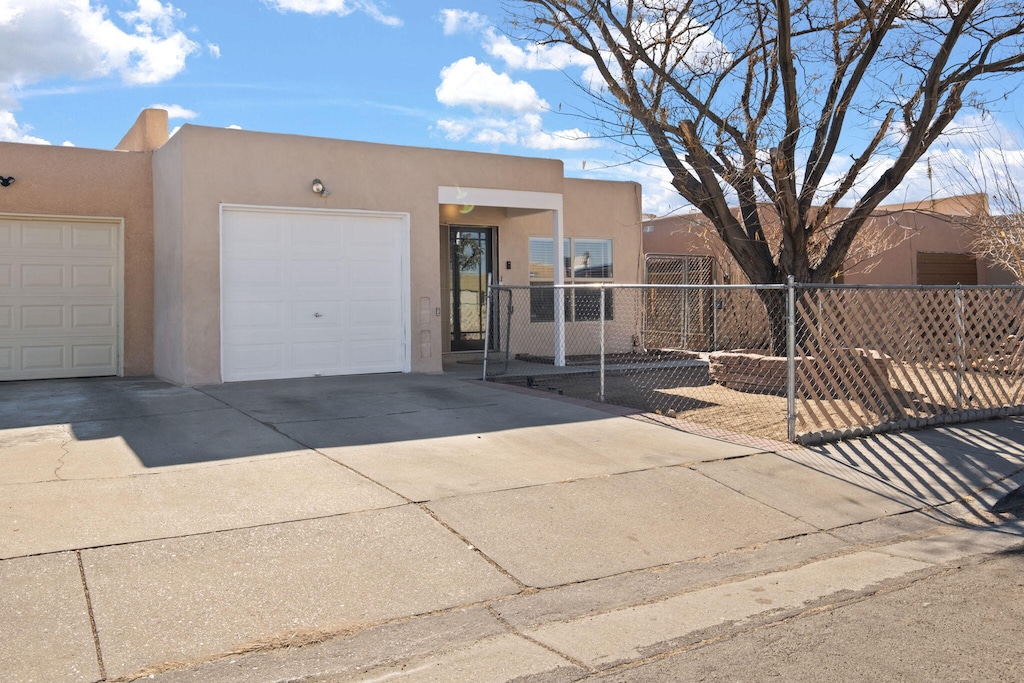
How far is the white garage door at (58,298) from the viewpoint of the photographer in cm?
1238

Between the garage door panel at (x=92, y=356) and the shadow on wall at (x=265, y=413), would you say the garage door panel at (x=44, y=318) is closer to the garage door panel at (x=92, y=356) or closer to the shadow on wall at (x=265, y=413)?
the garage door panel at (x=92, y=356)

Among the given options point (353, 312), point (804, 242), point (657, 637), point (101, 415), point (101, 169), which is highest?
point (101, 169)

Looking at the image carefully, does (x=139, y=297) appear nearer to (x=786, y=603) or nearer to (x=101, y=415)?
(x=101, y=415)

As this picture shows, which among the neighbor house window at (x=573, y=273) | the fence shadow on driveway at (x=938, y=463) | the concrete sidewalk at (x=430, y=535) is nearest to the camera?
the concrete sidewalk at (x=430, y=535)

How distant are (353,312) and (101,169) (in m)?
4.21

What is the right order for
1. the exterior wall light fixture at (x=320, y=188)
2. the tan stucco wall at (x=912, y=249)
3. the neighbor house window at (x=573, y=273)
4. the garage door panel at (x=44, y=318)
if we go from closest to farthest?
the exterior wall light fixture at (x=320, y=188), the garage door panel at (x=44, y=318), the neighbor house window at (x=573, y=273), the tan stucco wall at (x=912, y=249)

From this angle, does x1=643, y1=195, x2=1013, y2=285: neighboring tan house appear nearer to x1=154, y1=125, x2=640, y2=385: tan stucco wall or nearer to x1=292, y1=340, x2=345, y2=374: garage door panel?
x1=154, y1=125, x2=640, y2=385: tan stucco wall

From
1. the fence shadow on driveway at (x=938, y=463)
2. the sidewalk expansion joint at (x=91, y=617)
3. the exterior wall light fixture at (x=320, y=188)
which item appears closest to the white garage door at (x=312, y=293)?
the exterior wall light fixture at (x=320, y=188)

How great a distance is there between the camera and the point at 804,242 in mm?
11070

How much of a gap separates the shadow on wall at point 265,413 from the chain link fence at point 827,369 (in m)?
1.50

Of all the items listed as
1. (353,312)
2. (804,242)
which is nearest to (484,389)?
(353,312)

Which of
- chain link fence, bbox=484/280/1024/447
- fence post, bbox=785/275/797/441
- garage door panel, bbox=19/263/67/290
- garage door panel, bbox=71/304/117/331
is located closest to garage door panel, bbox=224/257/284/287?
garage door panel, bbox=71/304/117/331

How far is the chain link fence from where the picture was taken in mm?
8484

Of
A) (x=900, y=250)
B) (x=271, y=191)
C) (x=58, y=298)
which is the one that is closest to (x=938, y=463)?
(x=271, y=191)
